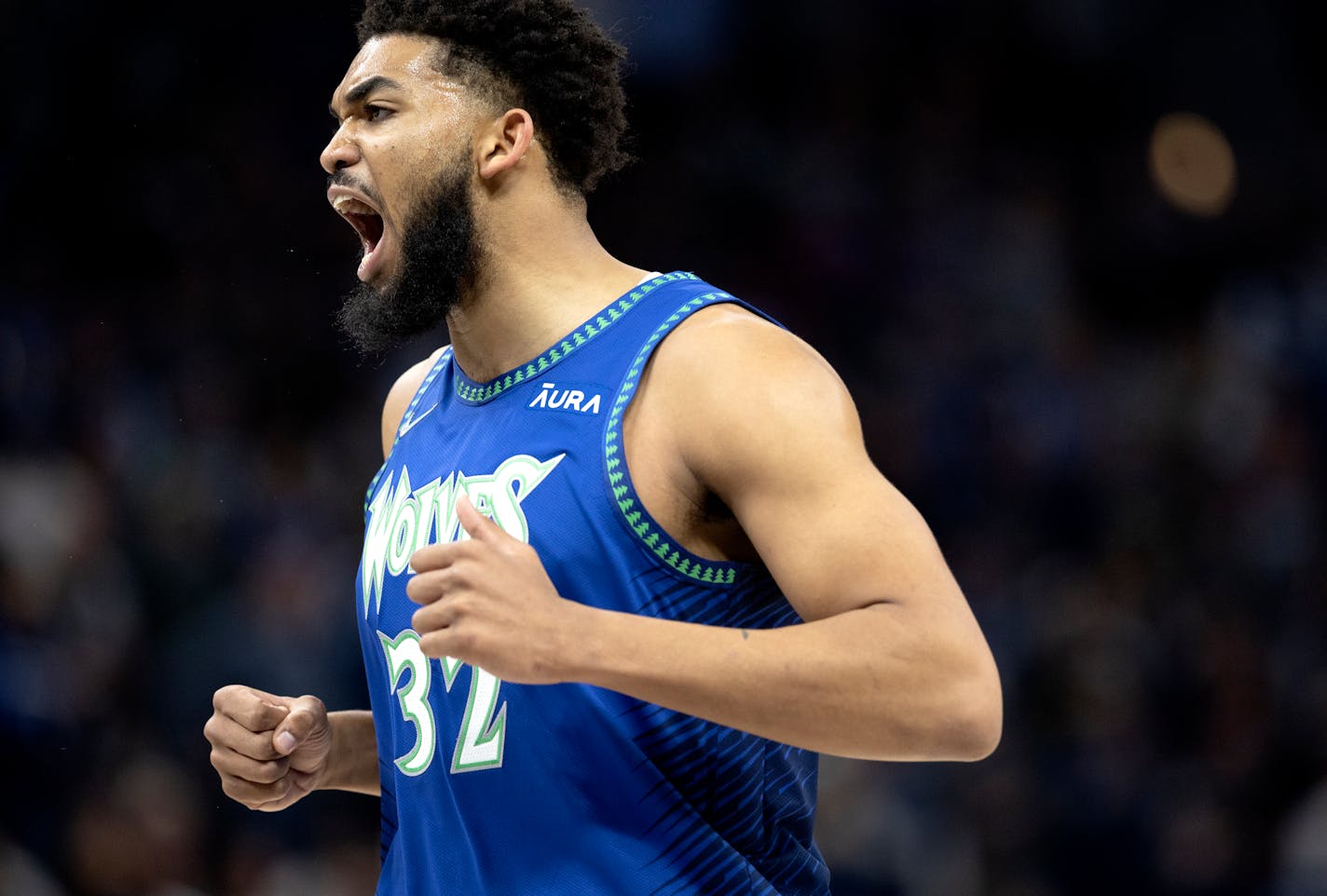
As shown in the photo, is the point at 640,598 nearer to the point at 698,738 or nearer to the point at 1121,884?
the point at 698,738

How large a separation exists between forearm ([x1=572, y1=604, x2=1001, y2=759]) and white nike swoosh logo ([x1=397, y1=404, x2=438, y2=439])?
0.95 m

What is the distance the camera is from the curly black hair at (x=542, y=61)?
2.74 meters

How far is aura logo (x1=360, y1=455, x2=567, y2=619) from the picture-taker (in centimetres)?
236

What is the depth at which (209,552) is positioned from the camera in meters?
6.30

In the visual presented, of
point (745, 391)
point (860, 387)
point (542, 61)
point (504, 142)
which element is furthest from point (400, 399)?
point (860, 387)

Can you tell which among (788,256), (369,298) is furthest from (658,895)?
(788,256)

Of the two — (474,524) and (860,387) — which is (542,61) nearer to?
(474,524)

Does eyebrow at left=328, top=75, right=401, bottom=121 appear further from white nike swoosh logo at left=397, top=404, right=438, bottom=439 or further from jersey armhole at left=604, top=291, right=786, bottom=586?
jersey armhole at left=604, top=291, right=786, bottom=586

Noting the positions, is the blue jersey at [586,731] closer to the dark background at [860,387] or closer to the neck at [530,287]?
the neck at [530,287]

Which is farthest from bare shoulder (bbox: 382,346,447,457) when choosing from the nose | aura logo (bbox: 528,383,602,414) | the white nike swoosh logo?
aura logo (bbox: 528,383,602,414)

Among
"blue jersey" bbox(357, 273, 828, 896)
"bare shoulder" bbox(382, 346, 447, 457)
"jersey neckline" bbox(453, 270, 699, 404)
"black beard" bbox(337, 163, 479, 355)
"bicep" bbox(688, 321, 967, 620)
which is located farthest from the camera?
"bare shoulder" bbox(382, 346, 447, 457)

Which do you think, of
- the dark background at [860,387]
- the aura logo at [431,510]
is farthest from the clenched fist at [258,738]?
the dark background at [860,387]

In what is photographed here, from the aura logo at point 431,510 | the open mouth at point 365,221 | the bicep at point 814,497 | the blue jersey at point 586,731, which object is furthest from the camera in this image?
the open mouth at point 365,221

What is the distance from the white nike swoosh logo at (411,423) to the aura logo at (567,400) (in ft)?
1.27
